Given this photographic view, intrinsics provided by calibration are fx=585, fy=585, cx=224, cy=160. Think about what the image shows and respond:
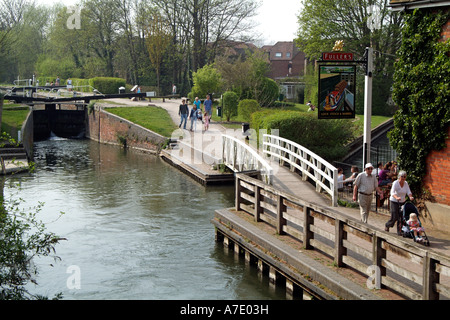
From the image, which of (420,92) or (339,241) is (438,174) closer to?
(420,92)

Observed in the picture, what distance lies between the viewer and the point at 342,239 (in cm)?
1016

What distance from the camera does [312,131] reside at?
24.2m

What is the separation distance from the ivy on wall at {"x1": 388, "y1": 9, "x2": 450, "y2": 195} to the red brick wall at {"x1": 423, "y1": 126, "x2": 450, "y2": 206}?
0.44 feet

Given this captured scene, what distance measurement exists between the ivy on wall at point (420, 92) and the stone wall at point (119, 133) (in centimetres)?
2098

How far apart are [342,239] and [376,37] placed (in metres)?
37.8

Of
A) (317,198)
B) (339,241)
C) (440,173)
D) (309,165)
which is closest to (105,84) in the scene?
(309,165)

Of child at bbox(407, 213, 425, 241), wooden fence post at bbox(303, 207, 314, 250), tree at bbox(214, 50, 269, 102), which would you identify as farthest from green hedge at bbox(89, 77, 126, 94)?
child at bbox(407, 213, 425, 241)

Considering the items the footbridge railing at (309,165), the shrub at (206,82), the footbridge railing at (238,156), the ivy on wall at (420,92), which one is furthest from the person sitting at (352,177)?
the shrub at (206,82)

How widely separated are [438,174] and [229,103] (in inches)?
1006

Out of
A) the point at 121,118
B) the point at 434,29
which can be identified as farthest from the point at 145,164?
the point at 434,29

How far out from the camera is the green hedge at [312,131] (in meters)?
23.4

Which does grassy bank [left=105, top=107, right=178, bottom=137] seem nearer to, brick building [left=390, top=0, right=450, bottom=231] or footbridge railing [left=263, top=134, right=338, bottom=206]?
footbridge railing [left=263, top=134, right=338, bottom=206]

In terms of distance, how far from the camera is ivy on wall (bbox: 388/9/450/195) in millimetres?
12992
